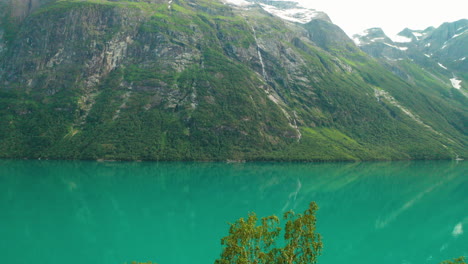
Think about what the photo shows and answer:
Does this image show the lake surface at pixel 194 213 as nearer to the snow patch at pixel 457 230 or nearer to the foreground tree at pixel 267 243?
the snow patch at pixel 457 230

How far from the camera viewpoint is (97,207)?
69000 mm

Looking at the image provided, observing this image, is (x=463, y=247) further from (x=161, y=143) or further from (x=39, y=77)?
(x=39, y=77)

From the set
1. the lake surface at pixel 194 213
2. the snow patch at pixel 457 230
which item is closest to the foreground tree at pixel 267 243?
the lake surface at pixel 194 213

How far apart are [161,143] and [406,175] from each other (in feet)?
390

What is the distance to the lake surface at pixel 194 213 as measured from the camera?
155ft

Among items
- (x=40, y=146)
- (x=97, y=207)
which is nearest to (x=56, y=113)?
(x=40, y=146)

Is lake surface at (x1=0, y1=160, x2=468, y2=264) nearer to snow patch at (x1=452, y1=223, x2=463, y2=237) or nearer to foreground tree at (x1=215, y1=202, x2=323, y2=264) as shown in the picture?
snow patch at (x1=452, y1=223, x2=463, y2=237)

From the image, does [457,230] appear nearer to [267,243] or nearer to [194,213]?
[194,213]

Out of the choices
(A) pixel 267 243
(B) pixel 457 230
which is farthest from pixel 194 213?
(B) pixel 457 230

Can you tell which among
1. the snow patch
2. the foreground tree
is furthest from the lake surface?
the foreground tree

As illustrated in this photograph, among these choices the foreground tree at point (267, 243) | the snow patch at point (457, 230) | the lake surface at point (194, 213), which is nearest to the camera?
the foreground tree at point (267, 243)

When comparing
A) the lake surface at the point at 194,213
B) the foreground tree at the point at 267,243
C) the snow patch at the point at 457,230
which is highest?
the foreground tree at the point at 267,243

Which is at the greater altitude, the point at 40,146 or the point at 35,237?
the point at 35,237

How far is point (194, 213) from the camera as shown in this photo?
66875 millimetres
